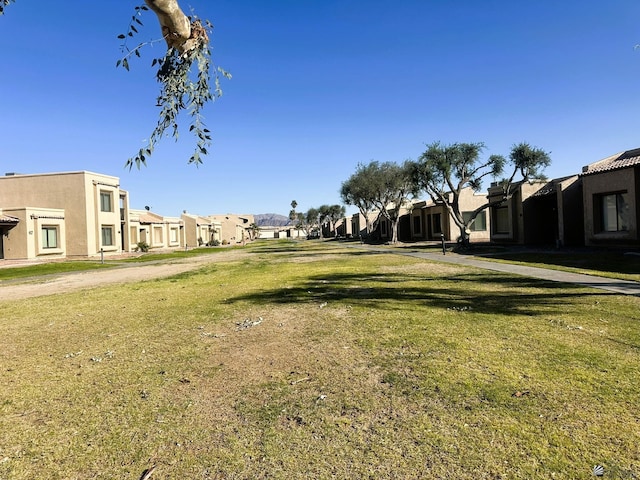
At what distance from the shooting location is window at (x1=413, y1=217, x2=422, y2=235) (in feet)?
170

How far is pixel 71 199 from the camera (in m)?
38.4

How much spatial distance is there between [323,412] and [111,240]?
45.2 meters

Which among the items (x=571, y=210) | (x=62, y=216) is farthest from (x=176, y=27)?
(x=62, y=216)

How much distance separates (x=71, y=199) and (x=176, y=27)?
138 feet

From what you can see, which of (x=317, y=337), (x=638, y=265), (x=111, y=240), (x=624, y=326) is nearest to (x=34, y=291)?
(x=317, y=337)

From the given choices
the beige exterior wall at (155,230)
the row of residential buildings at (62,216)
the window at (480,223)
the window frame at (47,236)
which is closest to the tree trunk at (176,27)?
the row of residential buildings at (62,216)

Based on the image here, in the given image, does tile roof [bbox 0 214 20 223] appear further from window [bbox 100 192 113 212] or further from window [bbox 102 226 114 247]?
window [bbox 102 226 114 247]

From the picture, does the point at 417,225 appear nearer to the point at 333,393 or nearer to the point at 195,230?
the point at 195,230

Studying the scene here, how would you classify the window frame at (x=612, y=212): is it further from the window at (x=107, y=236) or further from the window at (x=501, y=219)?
the window at (x=107, y=236)

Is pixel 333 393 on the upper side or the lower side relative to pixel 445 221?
lower

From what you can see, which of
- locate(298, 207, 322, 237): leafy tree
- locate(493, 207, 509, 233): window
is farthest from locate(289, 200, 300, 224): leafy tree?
locate(493, 207, 509, 233): window

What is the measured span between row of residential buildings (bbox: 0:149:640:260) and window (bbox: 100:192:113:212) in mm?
108

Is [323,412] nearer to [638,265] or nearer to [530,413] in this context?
[530,413]

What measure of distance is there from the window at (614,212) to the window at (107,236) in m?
43.5
